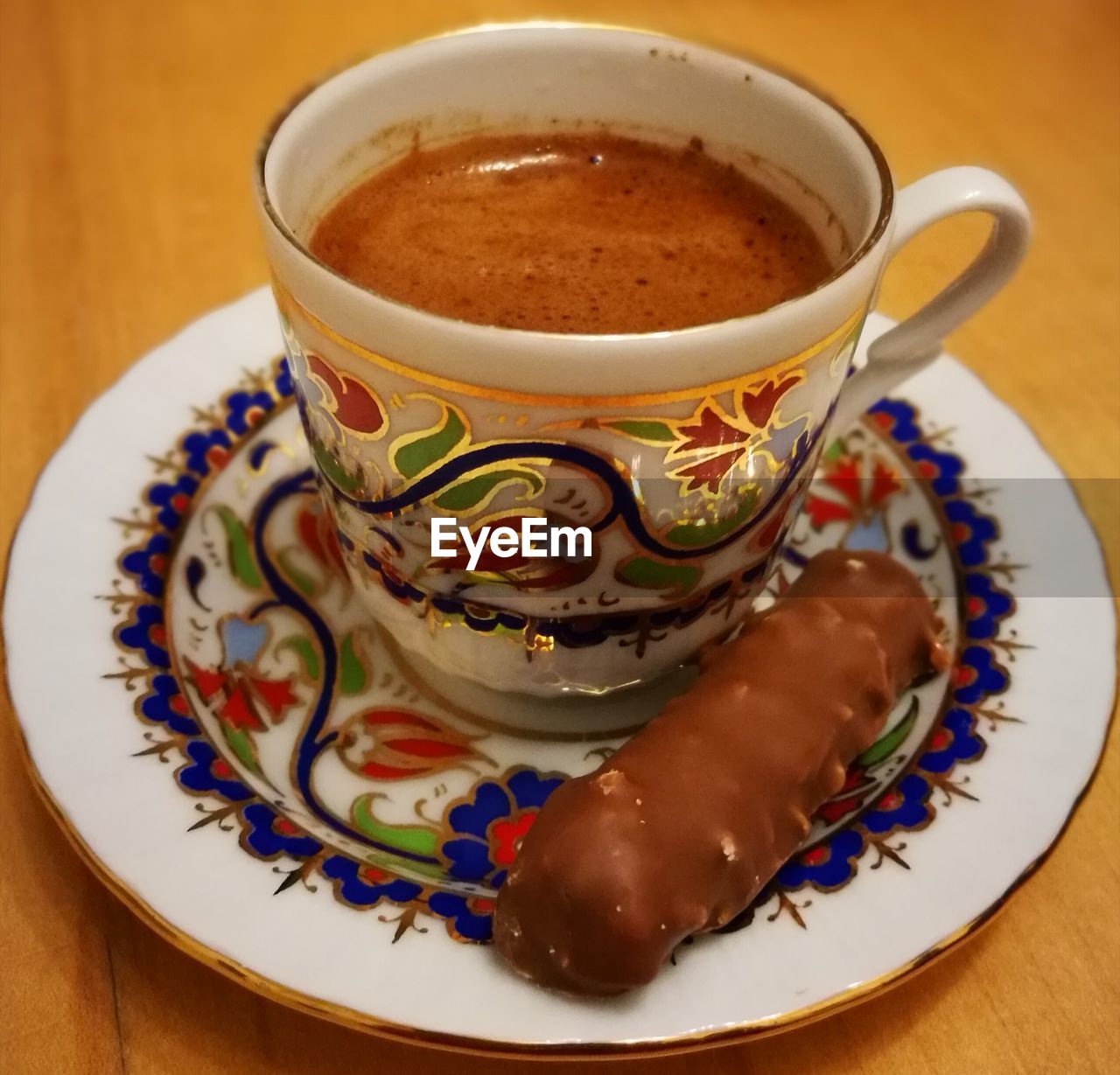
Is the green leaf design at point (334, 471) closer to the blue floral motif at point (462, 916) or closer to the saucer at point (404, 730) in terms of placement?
the saucer at point (404, 730)

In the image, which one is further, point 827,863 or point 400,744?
point 400,744

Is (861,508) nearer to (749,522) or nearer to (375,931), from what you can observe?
(749,522)

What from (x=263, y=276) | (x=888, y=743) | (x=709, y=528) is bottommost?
(x=263, y=276)

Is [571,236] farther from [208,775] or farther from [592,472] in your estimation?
[208,775]

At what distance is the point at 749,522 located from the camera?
0.59 metres

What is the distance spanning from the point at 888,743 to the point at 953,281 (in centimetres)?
30

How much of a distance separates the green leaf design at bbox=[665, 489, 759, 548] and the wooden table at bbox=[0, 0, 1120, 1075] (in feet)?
0.58

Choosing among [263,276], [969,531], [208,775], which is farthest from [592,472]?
[263,276]

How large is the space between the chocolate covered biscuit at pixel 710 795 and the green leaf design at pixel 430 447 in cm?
18

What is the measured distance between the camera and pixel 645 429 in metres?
0.49

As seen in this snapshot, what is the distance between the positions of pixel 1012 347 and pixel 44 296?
36.4 inches

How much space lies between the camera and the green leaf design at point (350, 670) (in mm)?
687

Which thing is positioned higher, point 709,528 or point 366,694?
point 709,528

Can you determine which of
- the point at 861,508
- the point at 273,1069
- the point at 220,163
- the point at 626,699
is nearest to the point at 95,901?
the point at 273,1069
